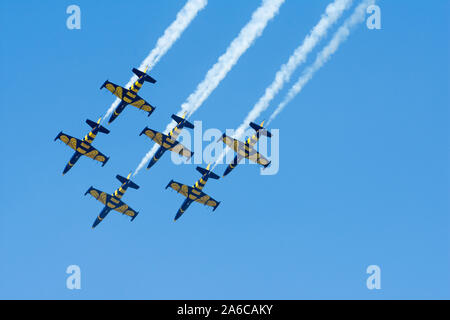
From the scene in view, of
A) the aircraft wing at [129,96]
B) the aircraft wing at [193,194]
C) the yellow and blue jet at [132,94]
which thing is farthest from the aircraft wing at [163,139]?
the aircraft wing at [193,194]

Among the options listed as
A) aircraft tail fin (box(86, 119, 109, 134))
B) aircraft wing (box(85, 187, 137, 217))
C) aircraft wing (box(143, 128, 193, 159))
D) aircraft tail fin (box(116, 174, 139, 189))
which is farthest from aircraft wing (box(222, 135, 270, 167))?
aircraft wing (box(85, 187, 137, 217))

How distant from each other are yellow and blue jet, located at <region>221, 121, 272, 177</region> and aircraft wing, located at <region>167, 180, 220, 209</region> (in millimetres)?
3277

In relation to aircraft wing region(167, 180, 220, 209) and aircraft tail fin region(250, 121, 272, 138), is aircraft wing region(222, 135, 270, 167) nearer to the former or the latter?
aircraft tail fin region(250, 121, 272, 138)

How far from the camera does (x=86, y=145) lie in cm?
6494

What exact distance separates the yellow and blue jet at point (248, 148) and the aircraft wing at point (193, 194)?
3.28 metres

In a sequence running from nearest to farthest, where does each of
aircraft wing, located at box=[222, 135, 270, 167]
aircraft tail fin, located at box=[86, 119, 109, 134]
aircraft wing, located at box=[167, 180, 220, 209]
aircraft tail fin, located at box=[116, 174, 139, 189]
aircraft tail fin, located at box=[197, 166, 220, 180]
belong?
aircraft wing, located at box=[222, 135, 270, 167]
aircraft tail fin, located at box=[197, 166, 220, 180]
aircraft tail fin, located at box=[86, 119, 109, 134]
aircraft tail fin, located at box=[116, 174, 139, 189]
aircraft wing, located at box=[167, 180, 220, 209]

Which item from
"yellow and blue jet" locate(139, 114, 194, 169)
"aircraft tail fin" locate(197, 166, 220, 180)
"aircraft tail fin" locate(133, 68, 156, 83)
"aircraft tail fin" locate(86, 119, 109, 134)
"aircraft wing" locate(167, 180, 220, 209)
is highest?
"aircraft tail fin" locate(133, 68, 156, 83)

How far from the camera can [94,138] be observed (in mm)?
64625

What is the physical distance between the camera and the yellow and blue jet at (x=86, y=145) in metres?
63.7

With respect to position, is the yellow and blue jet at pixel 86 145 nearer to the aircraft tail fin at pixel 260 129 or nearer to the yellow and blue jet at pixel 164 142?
the yellow and blue jet at pixel 164 142

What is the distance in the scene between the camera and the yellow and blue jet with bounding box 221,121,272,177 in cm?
5992

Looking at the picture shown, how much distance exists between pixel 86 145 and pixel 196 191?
31.8 ft
